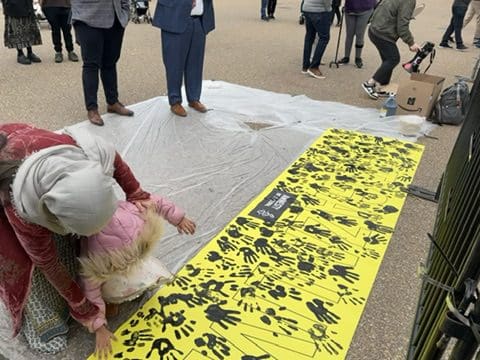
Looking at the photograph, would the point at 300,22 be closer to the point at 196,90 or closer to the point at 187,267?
the point at 196,90

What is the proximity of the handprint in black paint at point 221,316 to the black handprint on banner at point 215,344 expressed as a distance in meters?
0.06

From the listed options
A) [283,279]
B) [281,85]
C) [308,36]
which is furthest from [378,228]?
[308,36]

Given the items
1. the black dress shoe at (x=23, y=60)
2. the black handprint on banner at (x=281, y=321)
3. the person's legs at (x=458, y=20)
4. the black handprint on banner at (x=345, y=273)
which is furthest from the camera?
the person's legs at (x=458, y=20)

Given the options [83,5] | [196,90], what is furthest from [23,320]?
[196,90]

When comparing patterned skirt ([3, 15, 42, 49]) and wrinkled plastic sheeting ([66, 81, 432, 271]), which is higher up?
patterned skirt ([3, 15, 42, 49])

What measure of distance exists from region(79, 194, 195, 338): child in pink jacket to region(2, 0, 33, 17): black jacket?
3716mm

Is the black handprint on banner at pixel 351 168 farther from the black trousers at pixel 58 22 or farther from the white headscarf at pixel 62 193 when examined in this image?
the black trousers at pixel 58 22

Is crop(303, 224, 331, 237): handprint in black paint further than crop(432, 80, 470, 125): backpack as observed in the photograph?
No

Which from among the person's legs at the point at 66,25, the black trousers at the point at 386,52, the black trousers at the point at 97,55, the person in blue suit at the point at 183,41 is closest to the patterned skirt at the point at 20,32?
the person's legs at the point at 66,25

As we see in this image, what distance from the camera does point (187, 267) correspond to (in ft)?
5.79

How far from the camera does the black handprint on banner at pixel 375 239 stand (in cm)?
199

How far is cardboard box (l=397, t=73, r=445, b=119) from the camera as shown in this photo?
11.6 feet

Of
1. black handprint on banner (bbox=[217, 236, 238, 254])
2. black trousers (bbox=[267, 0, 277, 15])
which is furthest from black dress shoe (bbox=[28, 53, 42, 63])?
black trousers (bbox=[267, 0, 277, 15])

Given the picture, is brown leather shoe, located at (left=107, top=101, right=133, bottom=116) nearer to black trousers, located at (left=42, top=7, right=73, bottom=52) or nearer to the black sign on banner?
the black sign on banner
